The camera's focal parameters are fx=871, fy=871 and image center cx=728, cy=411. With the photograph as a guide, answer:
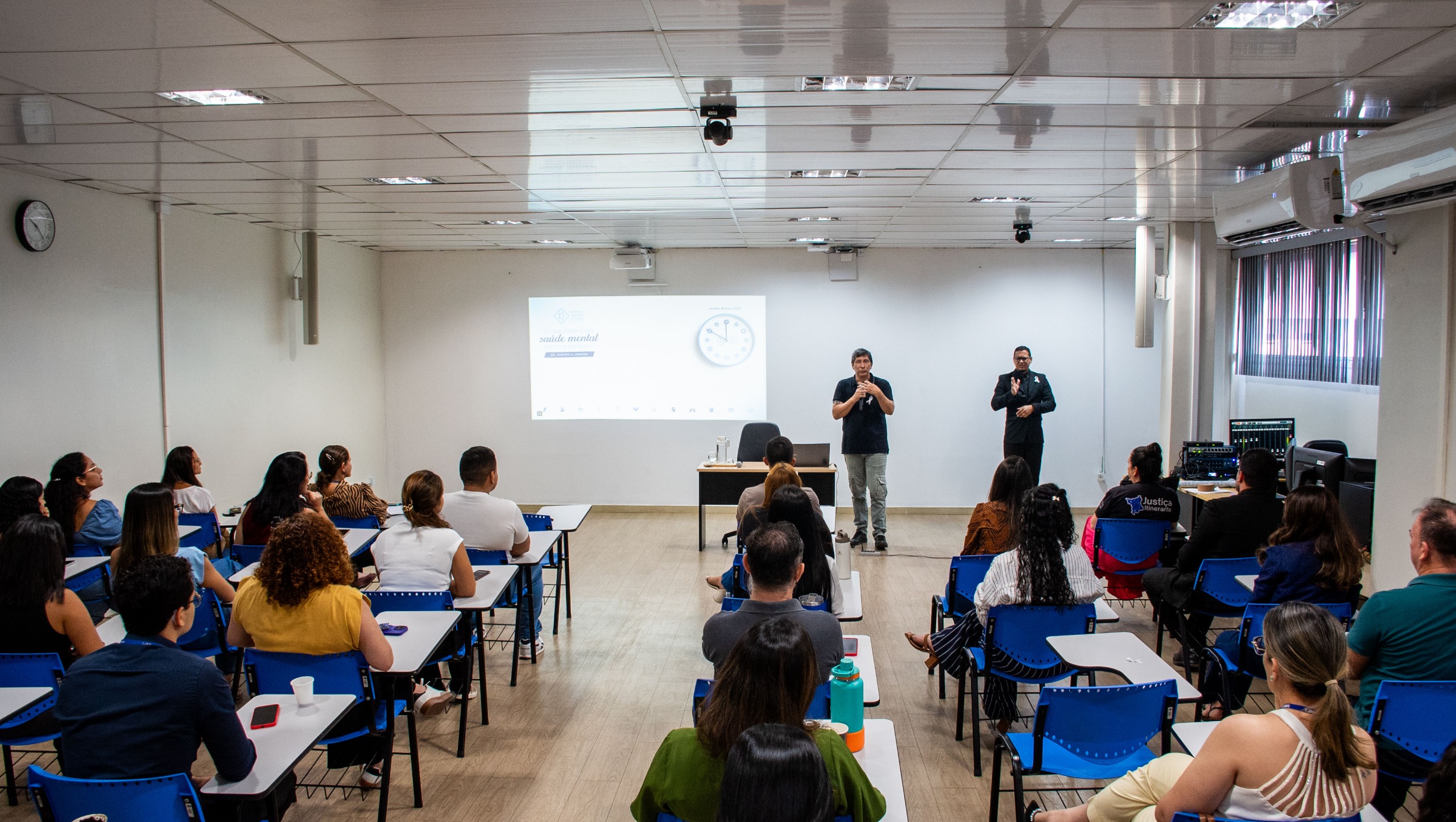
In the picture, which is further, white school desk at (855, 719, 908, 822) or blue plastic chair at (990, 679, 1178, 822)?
blue plastic chair at (990, 679, 1178, 822)

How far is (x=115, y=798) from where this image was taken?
207 centimetres

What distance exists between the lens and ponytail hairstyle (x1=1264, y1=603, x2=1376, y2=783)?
6.40 feet

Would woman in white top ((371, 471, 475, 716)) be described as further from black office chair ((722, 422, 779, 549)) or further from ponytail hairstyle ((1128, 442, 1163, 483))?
black office chair ((722, 422, 779, 549))

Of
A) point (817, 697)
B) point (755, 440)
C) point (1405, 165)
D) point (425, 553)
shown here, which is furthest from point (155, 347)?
point (1405, 165)

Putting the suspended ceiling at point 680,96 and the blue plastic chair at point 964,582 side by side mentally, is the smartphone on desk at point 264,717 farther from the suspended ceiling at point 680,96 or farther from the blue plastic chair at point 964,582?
the blue plastic chair at point 964,582

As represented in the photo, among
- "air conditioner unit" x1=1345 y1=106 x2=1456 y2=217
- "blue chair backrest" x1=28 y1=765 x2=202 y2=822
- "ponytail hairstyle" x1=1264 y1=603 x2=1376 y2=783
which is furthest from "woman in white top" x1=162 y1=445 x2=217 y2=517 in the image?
"air conditioner unit" x1=1345 y1=106 x2=1456 y2=217

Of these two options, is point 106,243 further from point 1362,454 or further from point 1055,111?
point 1362,454

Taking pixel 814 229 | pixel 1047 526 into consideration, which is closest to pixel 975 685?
pixel 1047 526

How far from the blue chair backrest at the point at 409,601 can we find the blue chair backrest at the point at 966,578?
2321 millimetres

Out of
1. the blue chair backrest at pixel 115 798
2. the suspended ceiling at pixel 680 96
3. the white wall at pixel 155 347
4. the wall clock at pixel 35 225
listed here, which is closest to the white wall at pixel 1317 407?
the suspended ceiling at pixel 680 96

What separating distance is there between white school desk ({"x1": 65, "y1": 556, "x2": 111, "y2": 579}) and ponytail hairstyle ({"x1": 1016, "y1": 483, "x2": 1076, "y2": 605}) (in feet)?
13.8

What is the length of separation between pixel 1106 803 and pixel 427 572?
282 cm

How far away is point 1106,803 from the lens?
2328mm

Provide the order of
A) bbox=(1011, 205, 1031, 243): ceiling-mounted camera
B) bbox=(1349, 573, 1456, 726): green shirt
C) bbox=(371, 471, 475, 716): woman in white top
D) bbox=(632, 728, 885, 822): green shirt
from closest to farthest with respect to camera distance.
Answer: bbox=(632, 728, 885, 822): green shirt, bbox=(1349, 573, 1456, 726): green shirt, bbox=(371, 471, 475, 716): woman in white top, bbox=(1011, 205, 1031, 243): ceiling-mounted camera
